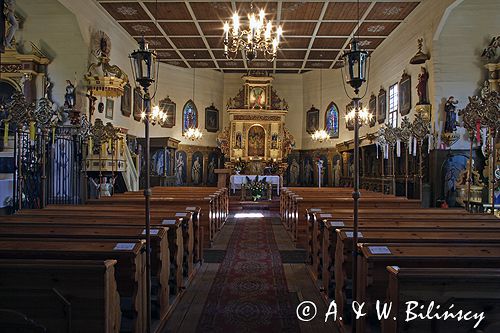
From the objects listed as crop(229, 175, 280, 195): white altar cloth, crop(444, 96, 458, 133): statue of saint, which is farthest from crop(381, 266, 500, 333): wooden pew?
crop(229, 175, 280, 195): white altar cloth

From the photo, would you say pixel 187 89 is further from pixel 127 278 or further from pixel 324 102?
pixel 127 278

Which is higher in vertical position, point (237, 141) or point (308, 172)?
point (237, 141)

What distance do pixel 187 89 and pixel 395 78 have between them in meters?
10.8

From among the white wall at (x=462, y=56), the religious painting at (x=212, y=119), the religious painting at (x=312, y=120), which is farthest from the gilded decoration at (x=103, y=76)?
the religious painting at (x=312, y=120)

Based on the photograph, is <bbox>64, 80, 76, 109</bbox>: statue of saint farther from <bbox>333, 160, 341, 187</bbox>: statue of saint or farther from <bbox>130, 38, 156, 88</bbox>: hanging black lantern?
<bbox>333, 160, 341, 187</bbox>: statue of saint

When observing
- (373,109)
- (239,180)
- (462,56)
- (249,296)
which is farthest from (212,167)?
(249,296)

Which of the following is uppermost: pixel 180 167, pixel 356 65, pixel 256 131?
pixel 256 131

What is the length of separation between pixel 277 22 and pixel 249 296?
37.0 feet

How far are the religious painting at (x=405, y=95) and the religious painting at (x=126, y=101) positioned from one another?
10209mm

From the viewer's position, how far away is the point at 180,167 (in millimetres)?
19656

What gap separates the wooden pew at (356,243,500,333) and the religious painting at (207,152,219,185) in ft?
58.3

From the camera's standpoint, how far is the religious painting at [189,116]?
20.2 m

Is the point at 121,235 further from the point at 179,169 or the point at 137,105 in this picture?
the point at 179,169

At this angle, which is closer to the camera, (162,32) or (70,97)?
(70,97)
